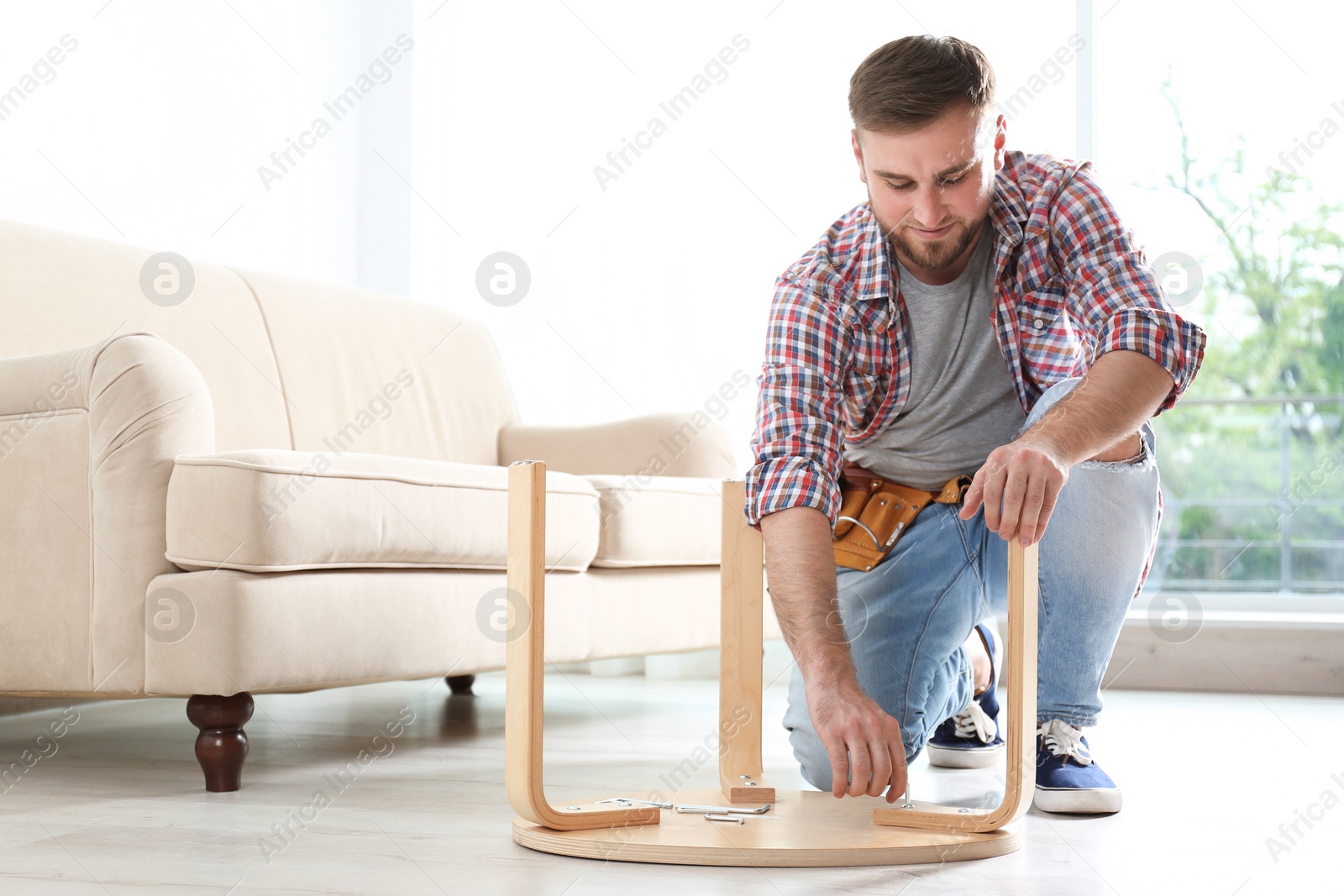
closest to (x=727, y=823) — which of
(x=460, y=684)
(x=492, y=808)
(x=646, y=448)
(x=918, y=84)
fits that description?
(x=492, y=808)

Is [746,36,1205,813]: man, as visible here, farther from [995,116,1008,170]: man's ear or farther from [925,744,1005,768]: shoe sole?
[925,744,1005,768]: shoe sole

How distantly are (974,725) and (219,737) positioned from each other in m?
0.98

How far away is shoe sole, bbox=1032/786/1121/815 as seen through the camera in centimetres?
131

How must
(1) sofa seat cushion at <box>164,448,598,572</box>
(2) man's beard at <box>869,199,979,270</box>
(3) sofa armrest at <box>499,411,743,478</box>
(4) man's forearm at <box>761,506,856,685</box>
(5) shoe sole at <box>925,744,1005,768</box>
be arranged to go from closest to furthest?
1. (4) man's forearm at <box>761,506,856,685</box>
2. (2) man's beard at <box>869,199,979,270</box>
3. (1) sofa seat cushion at <box>164,448,598,572</box>
4. (5) shoe sole at <box>925,744,1005,768</box>
5. (3) sofa armrest at <box>499,411,743,478</box>

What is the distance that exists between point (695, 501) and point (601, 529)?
22cm

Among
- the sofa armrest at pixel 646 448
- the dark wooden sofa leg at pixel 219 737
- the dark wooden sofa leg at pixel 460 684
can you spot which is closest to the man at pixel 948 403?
the dark wooden sofa leg at pixel 219 737

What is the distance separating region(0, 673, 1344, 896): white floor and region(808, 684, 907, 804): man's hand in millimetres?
76

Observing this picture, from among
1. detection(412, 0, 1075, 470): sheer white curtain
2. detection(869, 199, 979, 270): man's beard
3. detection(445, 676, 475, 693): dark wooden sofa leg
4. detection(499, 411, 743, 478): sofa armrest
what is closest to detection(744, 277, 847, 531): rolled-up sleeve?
detection(869, 199, 979, 270): man's beard

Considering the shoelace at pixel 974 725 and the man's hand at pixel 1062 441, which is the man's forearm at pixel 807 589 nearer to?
the man's hand at pixel 1062 441

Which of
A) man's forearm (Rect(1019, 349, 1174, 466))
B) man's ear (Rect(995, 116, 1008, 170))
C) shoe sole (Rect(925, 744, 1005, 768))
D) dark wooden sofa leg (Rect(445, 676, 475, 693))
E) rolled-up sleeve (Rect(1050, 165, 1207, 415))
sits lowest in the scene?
dark wooden sofa leg (Rect(445, 676, 475, 693))

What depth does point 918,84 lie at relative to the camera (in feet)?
4.07

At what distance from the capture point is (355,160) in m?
3.44

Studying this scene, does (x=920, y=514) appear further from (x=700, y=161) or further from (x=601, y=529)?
(x=700, y=161)

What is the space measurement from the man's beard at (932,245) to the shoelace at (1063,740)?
52cm
